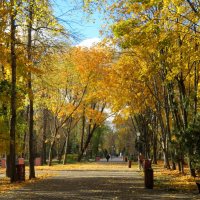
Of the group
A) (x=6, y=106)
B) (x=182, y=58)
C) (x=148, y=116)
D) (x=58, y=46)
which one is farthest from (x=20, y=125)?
(x=148, y=116)

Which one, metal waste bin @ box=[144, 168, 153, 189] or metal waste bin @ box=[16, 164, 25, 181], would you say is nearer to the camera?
metal waste bin @ box=[144, 168, 153, 189]

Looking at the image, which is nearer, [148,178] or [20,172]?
[148,178]

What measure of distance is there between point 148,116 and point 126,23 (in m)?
25.1

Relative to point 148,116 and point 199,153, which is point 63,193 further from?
point 148,116

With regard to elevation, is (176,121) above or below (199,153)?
above

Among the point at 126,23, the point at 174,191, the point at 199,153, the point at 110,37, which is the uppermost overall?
the point at 110,37

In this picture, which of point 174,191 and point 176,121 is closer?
point 174,191

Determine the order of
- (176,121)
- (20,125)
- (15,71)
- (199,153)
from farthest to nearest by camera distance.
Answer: (20,125) → (176,121) → (15,71) → (199,153)

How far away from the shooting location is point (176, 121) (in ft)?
78.7

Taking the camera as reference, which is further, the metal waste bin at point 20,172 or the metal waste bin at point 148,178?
the metal waste bin at point 20,172

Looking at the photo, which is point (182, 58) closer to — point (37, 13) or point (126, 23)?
point (126, 23)

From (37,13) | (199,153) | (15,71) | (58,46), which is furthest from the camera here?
(15,71)

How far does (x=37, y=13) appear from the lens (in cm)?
1290

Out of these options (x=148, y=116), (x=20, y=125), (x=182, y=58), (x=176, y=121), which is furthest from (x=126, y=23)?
(x=148, y=116)
